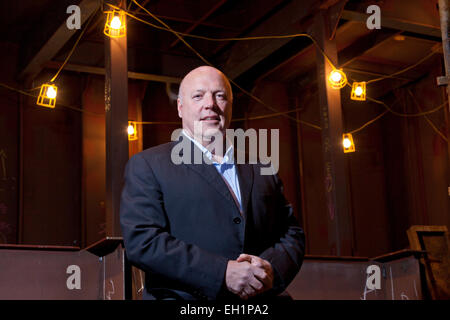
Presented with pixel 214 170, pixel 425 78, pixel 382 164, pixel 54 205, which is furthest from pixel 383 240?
pixel 214 170

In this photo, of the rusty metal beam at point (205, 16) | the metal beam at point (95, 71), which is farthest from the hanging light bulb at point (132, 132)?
the rusty metal beam at point (205, 16)

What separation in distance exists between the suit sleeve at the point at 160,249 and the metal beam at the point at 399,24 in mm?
6521

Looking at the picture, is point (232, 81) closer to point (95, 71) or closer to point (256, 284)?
point (95, 71)

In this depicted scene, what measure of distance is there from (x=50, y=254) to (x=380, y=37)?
6568mm

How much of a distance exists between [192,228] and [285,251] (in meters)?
0.37

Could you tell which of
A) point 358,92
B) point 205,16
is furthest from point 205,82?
point 205,16

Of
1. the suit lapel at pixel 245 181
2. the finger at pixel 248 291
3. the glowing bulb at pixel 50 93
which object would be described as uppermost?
the glowing bulb at pixel 50 93

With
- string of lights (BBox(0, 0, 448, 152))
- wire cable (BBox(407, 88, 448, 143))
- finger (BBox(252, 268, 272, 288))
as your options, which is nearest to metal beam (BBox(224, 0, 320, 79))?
string of lights (BBox(0, 0, 448, 152))

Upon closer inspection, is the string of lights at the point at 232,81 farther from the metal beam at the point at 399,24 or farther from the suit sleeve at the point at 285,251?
the suit sleeve at the point at 285,251

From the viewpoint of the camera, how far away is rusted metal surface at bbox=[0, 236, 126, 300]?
4875mm

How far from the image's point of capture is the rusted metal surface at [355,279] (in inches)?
237

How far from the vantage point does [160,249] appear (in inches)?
79.4

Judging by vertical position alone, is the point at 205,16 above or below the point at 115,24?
above

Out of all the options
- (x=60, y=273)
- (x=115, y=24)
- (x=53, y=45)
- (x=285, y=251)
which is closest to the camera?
(x=285, y=251)
